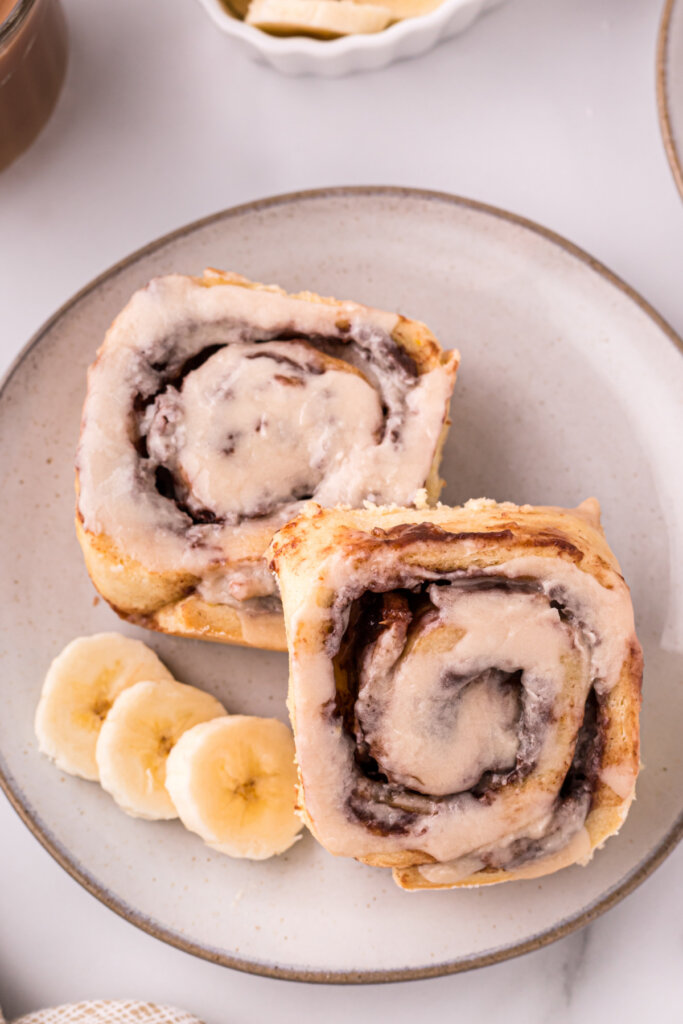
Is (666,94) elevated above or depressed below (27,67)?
above

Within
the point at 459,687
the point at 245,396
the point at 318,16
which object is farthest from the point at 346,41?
the point at 459,687

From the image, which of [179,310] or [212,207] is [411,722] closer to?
[179,310]

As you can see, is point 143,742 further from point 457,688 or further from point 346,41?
point 346,41

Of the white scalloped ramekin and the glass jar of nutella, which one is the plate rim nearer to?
the white scalloped ramekin

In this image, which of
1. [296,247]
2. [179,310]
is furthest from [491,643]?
[296,247]

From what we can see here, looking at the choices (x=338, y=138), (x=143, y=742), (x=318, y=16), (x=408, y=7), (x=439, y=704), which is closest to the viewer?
(x=439, y=704)

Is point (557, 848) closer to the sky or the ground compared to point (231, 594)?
closer to the ground

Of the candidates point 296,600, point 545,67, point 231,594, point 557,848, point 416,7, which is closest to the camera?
point 296,600
